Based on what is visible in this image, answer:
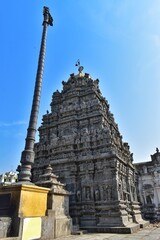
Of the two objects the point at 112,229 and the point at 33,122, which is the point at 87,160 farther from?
the point at 33,122

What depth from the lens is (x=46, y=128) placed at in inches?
917

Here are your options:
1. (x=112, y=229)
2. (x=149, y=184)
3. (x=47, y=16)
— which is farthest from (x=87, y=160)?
(x=149, y=184)

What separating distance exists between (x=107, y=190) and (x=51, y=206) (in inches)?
280

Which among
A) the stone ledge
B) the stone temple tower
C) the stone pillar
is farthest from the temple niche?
the stone pillar

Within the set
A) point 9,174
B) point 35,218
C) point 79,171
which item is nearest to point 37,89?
point 35,218

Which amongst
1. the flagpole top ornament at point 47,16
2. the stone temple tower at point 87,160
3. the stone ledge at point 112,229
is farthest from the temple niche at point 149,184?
the flagpole top ornament at point 47,16

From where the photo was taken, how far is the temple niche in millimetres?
27814

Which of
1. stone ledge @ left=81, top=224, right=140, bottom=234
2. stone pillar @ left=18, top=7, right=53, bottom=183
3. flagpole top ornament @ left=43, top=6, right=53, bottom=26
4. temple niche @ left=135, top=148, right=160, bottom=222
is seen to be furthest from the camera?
temple niche @ left=135, top=148, right=160, bottom=222

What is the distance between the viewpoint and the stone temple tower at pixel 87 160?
15703 millimetres

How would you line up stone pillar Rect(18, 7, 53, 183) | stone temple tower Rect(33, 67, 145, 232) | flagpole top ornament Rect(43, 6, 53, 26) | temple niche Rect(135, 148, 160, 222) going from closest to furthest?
stone pillar Rect(18, 7, 53, 183)
flagpole top ornament Rect(43, 6, 53, 26)
stone temple tower Rect(33, 67, 145, 232)
temple niche Rect(135, 148, 160, 222)

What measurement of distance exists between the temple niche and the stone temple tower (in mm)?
9335

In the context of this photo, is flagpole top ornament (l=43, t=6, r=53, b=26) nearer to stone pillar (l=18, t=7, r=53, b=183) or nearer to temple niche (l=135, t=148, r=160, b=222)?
stone pillar (l=18, t=7, r=53, b=183)

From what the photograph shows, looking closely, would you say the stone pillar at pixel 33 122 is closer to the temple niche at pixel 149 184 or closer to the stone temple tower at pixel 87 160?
the stone temple tower at pixel 87 160

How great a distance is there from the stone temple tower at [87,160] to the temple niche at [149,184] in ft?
30.6
